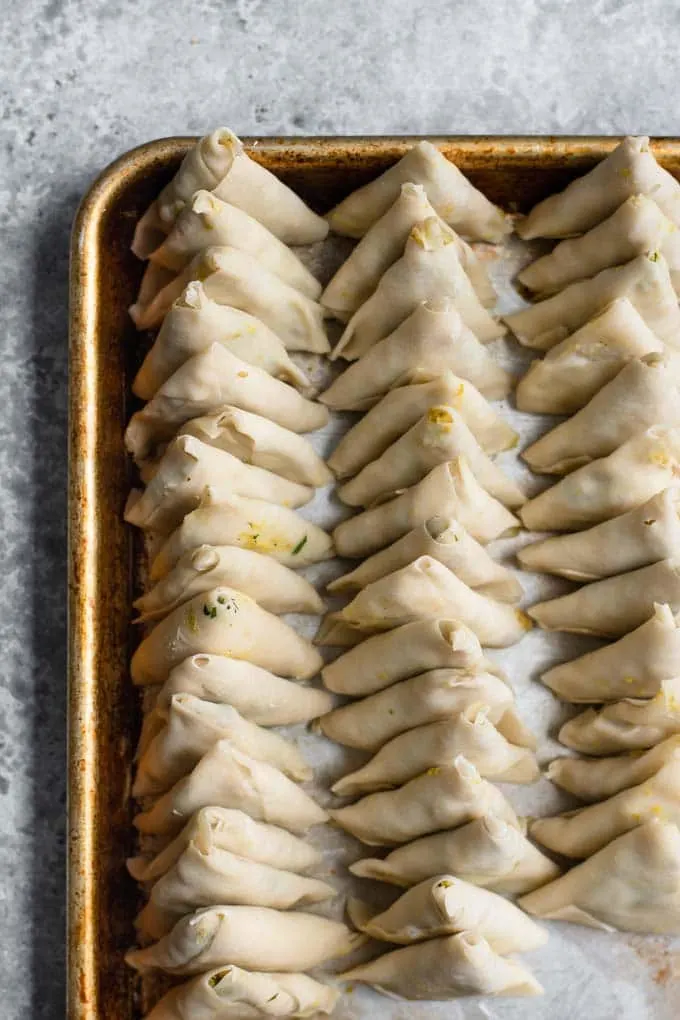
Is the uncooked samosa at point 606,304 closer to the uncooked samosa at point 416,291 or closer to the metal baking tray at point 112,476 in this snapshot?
the uncooked samosa at point 416,291

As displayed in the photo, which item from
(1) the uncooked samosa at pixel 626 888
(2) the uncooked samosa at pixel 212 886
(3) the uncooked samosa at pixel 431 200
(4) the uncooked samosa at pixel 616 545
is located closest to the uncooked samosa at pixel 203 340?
(3) the uncooked samosa at pixel 431 200

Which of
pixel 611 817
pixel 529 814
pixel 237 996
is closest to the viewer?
pixel 237 996

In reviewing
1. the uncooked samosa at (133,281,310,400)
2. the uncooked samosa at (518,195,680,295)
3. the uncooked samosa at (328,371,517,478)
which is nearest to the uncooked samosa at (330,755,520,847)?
the uncooked samosa at (328,371,517,478)

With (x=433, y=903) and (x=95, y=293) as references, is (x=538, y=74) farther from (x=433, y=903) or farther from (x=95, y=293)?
(x=433, y=903)

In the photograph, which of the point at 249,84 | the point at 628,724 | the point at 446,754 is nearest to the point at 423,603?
the point at 446,754

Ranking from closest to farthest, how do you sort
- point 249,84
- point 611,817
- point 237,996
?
point 237,996 → point 611,817 → point 249,84

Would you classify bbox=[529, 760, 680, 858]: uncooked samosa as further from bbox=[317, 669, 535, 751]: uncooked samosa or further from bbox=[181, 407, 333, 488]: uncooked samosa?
bbox=[181, 407, 333, 488]: uncooked samosa

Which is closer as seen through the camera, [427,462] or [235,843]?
[235,843]

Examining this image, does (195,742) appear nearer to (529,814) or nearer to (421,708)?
(421,708)
